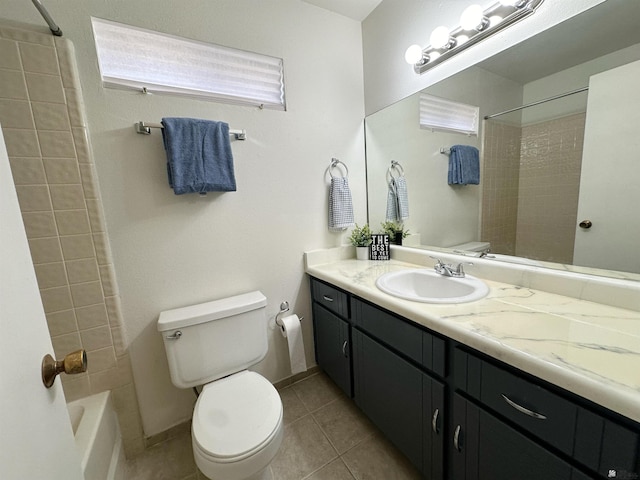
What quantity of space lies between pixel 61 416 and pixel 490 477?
1192 mm

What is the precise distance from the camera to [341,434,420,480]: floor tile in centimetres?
121

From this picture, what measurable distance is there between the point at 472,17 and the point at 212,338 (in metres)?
1.95

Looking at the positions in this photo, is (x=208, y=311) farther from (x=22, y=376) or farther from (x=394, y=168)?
(x=394, y=168)

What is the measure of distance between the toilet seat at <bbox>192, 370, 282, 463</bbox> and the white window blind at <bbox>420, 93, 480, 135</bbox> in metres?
1.64

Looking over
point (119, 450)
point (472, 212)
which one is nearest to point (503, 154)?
point (472, 212)

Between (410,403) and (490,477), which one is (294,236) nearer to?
(410,403)

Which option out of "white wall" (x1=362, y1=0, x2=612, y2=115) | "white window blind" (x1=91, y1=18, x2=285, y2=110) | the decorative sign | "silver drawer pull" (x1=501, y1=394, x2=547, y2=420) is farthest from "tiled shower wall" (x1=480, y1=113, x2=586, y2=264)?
"white window blind" (x1=91, y1=18, x2=285, y2=110)

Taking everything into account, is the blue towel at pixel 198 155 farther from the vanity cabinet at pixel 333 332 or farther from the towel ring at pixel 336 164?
the vanity cabinet at pixel 333 332

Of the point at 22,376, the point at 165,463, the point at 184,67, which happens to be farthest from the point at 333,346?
the point at 184,67

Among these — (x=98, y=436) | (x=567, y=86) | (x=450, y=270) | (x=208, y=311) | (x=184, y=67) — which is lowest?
(x=98, y=436)

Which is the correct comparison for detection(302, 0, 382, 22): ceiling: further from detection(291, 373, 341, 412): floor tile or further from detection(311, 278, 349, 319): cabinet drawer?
detection(291, 373, 341, 412): floor tile

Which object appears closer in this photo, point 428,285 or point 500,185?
point 500,185

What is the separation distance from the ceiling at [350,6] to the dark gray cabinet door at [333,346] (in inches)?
74.8

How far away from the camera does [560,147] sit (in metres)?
1.06
